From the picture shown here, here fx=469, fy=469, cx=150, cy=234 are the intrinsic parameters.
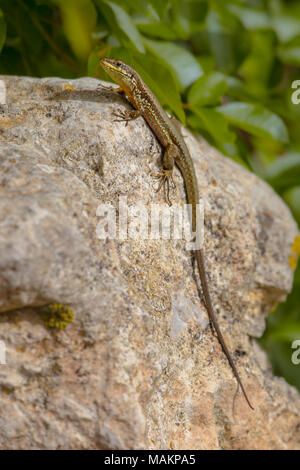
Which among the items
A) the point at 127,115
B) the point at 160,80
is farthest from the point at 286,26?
the point at 127,115

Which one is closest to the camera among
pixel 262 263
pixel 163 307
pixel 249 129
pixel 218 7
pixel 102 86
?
pixel 163 307

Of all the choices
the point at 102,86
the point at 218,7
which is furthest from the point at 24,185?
the point at 218,7

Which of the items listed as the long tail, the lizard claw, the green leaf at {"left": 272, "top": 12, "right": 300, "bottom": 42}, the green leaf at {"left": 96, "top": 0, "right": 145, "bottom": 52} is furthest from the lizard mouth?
the green leaf at {"left": 272, "top": 12, "right": 300, "bottom": 42}

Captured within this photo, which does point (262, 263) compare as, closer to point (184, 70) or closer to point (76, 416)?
point (184, 70)

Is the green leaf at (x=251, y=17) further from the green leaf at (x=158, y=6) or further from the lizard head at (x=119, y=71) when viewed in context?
the lizard head at (x=119, y=71)

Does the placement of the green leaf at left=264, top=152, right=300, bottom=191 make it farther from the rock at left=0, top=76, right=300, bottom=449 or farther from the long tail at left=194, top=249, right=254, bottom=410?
the long tail at left=194, top=249, right=254, bottom=410

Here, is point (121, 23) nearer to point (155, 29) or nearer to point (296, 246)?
point (155, 29)
